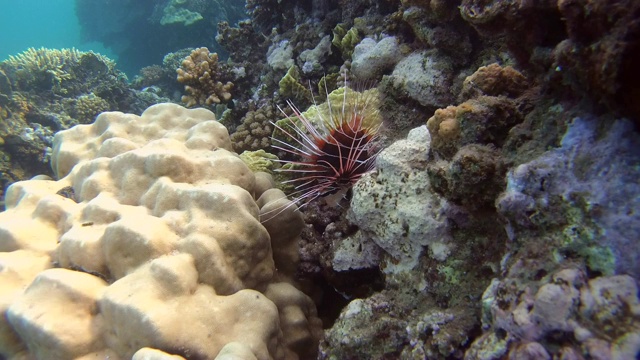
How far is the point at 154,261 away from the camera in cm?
229

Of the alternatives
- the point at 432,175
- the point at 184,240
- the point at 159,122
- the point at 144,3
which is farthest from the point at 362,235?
the point at 144,3

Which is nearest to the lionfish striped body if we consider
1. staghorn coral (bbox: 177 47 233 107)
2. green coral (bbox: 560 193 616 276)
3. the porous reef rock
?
the porous reef rock

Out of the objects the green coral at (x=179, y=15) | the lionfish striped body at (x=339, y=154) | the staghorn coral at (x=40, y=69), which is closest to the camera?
the lionfish striped body at (x=339, y=154)

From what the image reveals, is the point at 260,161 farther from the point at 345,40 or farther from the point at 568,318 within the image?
the point at 568,318

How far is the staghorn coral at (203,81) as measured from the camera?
216 inches

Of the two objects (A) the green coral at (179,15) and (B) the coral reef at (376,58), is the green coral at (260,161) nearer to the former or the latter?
(B) the coral reef at (376,58)

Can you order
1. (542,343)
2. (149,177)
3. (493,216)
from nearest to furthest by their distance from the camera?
(542,343) → (493,216) → (149,177)

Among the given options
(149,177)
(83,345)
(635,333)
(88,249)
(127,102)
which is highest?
(127,102)

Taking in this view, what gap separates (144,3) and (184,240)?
62.0 ft

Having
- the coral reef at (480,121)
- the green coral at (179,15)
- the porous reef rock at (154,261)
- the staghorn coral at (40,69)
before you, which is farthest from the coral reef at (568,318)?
the green coral at (179,15)

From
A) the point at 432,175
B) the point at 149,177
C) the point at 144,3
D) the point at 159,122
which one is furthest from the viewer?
the point at 144,3

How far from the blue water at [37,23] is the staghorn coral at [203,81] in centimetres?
6273

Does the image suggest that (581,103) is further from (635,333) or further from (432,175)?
(635,333)

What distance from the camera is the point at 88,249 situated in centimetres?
249
